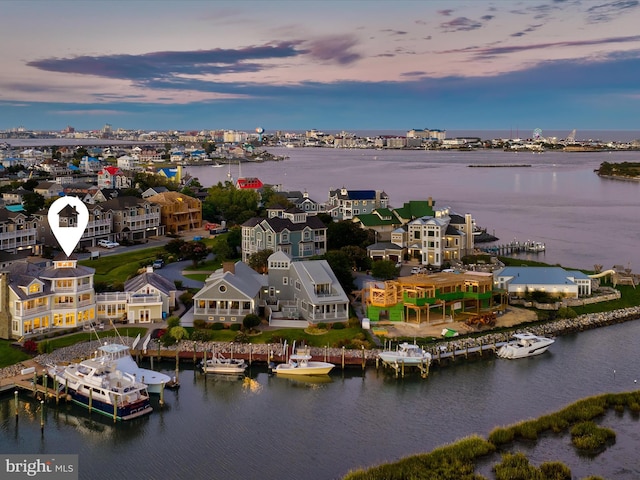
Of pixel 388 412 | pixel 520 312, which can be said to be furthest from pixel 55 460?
pixel 520 312

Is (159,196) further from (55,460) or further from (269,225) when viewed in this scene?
(55,460)

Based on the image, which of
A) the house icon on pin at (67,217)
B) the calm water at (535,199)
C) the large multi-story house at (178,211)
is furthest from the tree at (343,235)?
the house icon on pin at (67,217)

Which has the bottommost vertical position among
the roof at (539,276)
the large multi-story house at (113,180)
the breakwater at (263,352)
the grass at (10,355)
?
the breakwater at (263,352)

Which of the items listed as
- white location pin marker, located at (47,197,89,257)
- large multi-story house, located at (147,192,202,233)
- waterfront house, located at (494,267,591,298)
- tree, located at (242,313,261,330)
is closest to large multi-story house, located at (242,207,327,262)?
white location pin marker, located at (47,197,89,257)

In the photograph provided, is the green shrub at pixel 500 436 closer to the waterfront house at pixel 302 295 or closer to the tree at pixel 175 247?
the waterfront house at pixel 302 295

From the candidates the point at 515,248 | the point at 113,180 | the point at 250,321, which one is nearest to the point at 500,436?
the point at 250,321

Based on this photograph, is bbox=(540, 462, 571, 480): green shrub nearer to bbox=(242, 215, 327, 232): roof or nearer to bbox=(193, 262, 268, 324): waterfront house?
bbox=(193, 262, 268, 324): waterfront house

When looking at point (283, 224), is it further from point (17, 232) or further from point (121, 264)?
point (17, 232)
